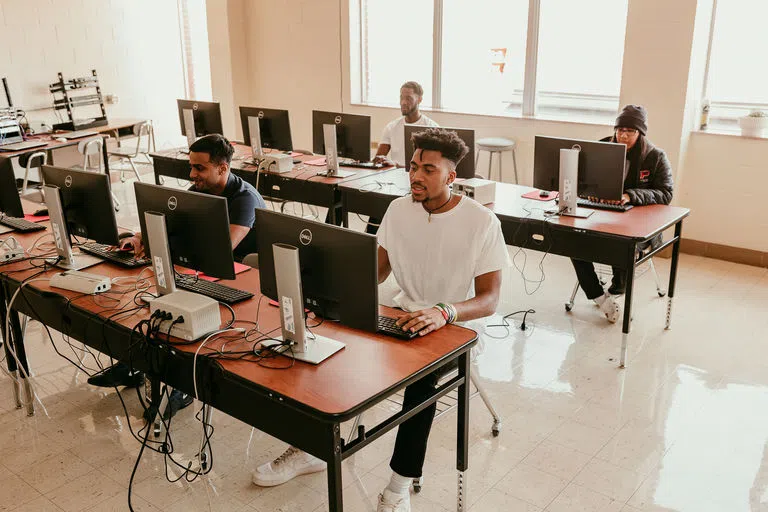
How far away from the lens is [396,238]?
2.79m

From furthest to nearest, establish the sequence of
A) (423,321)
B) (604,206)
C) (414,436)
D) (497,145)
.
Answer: (497,145)
(604,206)
(414,436)
(423,321)

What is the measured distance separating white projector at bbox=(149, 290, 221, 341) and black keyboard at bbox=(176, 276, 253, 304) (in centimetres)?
24

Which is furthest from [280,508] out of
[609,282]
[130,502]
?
[609,282]

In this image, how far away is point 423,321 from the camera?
91.1 inches

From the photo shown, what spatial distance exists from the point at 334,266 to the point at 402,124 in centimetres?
362

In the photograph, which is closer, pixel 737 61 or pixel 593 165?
pixel 593 165

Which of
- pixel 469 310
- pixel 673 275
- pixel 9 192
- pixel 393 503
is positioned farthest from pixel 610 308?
pixel 9 192

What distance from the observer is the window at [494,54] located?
5.82 metres

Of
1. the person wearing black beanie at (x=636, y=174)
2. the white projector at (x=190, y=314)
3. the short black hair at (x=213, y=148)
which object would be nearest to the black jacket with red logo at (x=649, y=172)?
the person wearing black beanie at (x=636, y=174)

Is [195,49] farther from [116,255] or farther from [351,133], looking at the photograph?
[116,255]

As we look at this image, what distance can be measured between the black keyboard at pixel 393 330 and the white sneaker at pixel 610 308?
7.11ft

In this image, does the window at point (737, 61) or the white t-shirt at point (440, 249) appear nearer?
the white t-shirt at point (440, 249)

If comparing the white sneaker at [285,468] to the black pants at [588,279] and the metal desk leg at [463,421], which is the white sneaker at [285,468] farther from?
the black pants at [588,279]

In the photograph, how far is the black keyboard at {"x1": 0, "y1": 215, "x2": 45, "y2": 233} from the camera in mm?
3607
